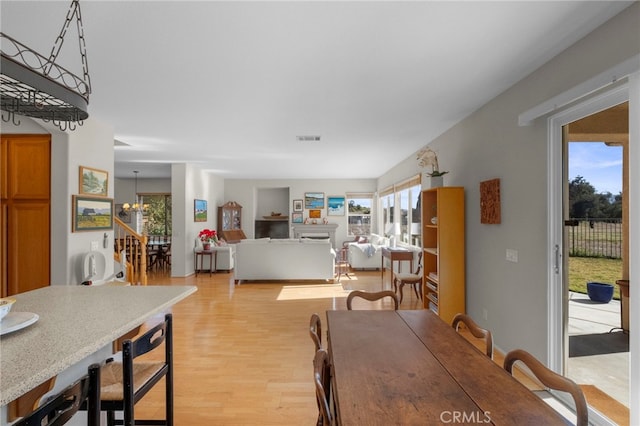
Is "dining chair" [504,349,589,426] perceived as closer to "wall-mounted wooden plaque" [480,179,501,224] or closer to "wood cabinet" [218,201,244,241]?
"wall-mounted wooden plaque" [480,179,501,224]

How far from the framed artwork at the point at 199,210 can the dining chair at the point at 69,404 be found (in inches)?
273

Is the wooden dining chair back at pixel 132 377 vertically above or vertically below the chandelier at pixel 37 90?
below

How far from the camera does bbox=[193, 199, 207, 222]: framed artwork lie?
25.4 feet

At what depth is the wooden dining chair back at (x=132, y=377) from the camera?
134 cm

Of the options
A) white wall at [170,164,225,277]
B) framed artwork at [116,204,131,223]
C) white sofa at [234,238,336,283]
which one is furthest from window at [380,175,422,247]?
framed artwork at [116,204,131,223]

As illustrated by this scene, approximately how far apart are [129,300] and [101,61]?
1.95m

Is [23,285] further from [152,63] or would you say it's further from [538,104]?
[538,104]

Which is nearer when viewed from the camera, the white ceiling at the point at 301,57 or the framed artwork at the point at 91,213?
the white ceiling at the point at 301,57

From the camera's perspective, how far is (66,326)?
136 centimetres

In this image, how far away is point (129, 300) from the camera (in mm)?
1756

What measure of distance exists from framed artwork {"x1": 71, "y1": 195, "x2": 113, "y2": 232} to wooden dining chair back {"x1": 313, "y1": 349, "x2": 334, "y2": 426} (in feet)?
11.9

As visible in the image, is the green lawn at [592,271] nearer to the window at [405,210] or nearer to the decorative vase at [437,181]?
the decorative vase at [437,181]

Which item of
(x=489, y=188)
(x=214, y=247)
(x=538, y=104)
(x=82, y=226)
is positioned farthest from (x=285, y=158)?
(x=538, y=104)

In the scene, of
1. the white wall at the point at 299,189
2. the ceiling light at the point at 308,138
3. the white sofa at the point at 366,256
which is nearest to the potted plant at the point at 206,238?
the white wall at the point at 299,189
